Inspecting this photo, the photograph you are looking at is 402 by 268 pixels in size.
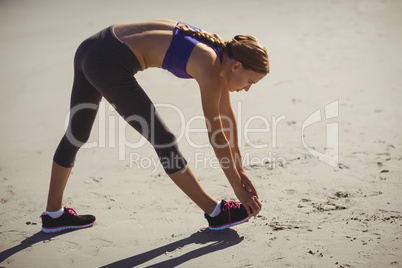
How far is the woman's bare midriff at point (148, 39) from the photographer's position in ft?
7.94

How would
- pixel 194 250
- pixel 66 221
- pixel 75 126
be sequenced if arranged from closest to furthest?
pixel 194 250, pixel 75 126, pixel 66 221

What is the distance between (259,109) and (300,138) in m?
0.70

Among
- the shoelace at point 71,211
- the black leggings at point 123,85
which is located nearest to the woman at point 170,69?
the black leggings at point 123,85

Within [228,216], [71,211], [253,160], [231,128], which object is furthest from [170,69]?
[253,160]

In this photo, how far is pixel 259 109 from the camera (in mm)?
4598

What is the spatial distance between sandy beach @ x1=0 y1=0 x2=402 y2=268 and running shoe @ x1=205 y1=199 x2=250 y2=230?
66mm

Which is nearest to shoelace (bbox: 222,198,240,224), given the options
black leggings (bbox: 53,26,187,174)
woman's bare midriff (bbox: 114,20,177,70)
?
black leggings (bbox: 53,26,187,174)

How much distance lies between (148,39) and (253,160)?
167 centimetres

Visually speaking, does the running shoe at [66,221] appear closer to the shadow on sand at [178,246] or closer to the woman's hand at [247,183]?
the shadow on sand at [178,246]

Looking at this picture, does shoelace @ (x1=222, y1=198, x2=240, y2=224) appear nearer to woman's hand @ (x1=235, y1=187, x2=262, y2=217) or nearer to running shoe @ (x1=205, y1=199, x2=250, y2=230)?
running shoe @ (x1=205, y1=199, x2=250, y2=230)

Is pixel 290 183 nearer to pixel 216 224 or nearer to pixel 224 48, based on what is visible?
pixel 216 224

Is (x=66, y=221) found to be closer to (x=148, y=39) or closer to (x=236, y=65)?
(x=148, y=39)

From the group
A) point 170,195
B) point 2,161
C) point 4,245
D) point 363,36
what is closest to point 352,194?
point 170,195

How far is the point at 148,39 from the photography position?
2.43 metres
